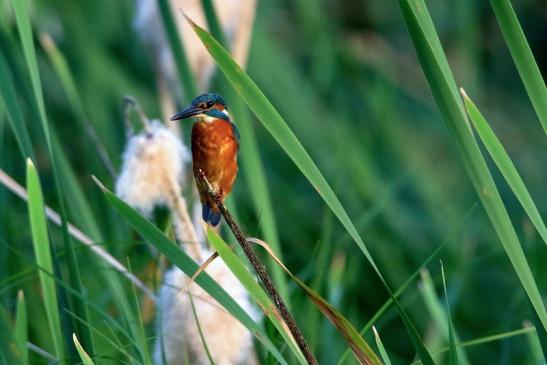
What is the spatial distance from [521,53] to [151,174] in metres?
0.59

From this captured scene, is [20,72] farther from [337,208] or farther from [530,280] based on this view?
[530,280]

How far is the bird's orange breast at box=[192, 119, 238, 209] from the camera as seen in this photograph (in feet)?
3.45

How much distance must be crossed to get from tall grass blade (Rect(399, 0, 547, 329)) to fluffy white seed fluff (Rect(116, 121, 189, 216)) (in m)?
0.53

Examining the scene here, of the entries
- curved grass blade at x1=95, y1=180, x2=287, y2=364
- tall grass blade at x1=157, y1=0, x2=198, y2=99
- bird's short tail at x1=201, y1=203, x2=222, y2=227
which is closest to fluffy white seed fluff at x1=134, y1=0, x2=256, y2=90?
tall grass blade at x1=157, y1=0, x2=198, y2=99

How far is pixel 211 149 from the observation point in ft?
3.51

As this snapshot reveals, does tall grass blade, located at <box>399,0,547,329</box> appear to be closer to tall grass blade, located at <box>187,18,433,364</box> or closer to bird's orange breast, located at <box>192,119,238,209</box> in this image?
tall grass blade, located at <box>187,18,433,364</box>

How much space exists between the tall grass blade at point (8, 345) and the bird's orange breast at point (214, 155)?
23 cm

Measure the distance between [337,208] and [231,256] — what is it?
108 mm

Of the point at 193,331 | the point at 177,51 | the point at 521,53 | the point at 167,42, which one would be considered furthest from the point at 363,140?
the point at 521,53

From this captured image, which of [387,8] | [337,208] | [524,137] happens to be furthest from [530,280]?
[387,8]

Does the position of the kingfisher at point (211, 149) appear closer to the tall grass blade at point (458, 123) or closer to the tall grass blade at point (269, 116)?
the tall grass blade at point (269, 116)

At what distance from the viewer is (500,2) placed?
94cm

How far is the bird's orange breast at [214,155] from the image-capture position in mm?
1053

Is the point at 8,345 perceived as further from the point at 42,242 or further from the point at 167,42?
the point at 167,42
